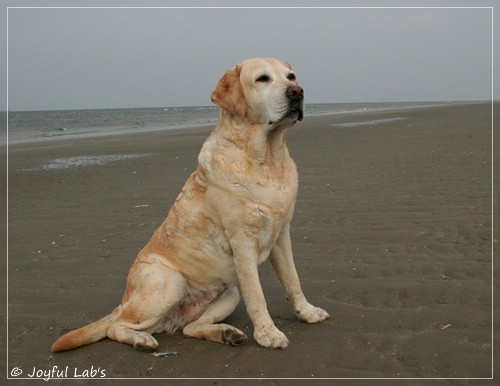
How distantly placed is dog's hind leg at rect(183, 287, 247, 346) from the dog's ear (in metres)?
1.42

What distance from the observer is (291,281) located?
13.8 feet

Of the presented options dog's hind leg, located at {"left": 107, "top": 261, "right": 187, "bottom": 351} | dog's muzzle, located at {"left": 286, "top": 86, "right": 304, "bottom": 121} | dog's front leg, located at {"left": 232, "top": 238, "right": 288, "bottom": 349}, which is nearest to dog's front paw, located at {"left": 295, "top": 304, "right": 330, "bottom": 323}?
dog's front leg, located at {"left": 232, "top": 238, "right": 288, "bottom": 349}

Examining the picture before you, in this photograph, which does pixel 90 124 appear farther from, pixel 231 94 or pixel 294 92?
pixel 294 92

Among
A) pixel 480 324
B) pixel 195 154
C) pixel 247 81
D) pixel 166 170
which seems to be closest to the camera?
pixel 247 81

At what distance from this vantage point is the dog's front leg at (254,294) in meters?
3.79

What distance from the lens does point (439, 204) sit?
7.61m

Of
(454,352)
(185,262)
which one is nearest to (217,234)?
(185,262)

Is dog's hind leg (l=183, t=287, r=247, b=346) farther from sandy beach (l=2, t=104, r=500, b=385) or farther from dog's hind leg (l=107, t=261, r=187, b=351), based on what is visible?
dog's hind leg (l=107, t=261, r=187, b=351)

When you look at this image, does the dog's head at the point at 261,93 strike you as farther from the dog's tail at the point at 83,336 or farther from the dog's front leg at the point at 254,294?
the dog's tail at the point at 83,336

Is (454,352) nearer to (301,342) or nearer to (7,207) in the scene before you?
(301,342)

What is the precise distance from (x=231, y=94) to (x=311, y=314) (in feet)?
5.80

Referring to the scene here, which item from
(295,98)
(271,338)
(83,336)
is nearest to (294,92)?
(295,98)

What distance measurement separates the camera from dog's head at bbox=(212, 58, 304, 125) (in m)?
3.64

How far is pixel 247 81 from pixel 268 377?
6.35 feet
